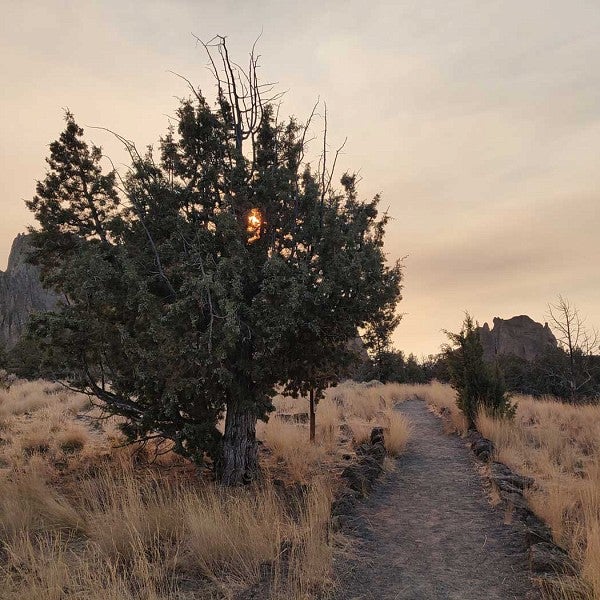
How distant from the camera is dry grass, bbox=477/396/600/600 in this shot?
509 centimetres

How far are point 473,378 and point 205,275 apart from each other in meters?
11.1

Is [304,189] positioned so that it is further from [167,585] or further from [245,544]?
[167,585]

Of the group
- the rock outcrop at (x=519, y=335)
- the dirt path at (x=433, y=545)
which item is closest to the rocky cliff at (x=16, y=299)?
the rock outcrop at (x=519, y=335)

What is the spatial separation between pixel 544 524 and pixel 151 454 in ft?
25.7

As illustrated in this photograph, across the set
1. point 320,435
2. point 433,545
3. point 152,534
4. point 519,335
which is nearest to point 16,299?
point 519,335

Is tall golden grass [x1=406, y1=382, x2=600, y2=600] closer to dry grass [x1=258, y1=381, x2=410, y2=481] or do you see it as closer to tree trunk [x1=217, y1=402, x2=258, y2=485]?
dry grass [x1=258, y1=381, x2=410, y2=481]

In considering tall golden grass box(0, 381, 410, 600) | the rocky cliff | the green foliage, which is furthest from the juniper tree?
the rocky cliff

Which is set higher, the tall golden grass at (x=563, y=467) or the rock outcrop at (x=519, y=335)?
the rock outcrop at (x=519, y=335)

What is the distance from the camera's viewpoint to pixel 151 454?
35.4 feet

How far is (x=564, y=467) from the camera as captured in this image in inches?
406

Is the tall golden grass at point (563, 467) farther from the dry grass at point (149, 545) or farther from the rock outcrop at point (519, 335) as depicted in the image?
the rock outcrop at point (519, 335)

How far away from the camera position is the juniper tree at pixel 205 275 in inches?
286

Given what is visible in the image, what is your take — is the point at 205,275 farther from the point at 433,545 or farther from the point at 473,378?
the point at 473,378

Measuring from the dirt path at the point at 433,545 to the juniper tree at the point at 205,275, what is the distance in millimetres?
2648
